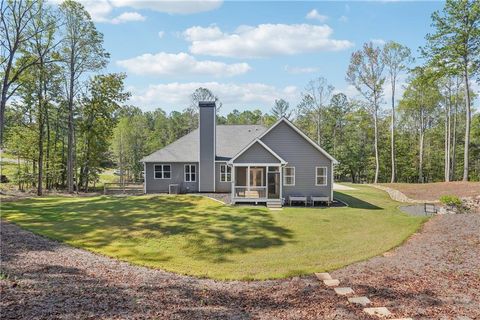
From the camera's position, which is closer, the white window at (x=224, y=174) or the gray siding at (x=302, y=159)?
the gray siding at (x=302, y=159)

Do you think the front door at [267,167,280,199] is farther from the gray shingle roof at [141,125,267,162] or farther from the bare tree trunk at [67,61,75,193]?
the bare tree trunk at [67,61,75,193]

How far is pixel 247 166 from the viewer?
21.4 metres

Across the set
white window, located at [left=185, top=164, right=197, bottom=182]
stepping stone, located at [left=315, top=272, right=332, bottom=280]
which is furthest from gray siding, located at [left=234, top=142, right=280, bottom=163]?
stepping stone, located at [left=315, top=272, right=332, bottom=280]

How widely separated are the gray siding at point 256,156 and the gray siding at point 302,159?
1.30 metres

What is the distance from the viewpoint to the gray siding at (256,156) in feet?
69.7

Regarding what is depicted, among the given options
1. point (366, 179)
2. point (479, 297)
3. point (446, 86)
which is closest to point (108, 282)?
point (479, 297)

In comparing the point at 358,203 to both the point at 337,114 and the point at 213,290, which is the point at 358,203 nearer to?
the point at 213,290

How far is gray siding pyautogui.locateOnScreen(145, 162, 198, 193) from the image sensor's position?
2641 cm

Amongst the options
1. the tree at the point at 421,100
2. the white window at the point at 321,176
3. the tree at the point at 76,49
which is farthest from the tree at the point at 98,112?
the tree at the point at 421,100

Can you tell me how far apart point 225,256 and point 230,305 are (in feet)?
16.1

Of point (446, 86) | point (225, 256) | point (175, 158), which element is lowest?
point (225, 256)

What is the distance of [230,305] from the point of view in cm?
702

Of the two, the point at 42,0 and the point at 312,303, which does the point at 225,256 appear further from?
the point at 42,0

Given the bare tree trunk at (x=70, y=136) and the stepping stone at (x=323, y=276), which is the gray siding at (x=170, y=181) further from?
the stepping stone at (x=323, y=276)
